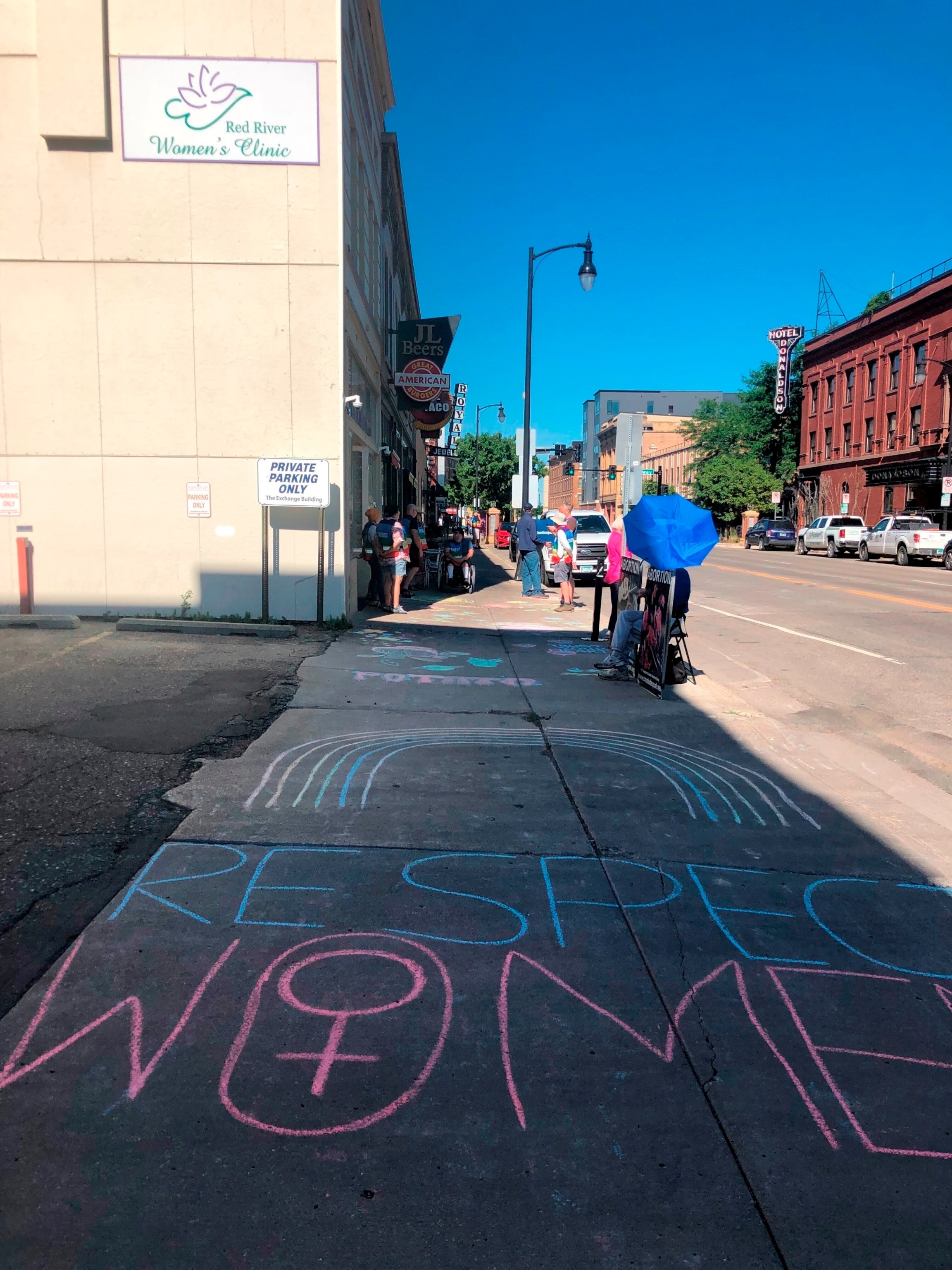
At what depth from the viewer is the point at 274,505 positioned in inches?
473

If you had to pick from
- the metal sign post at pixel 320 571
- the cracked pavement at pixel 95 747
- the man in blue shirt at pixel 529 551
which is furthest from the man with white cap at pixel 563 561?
the cracked pavement at pixel 95 747

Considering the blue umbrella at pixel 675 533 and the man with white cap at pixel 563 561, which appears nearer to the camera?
the blue umbrella at pixel 675 533

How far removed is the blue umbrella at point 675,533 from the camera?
8453 millimetres

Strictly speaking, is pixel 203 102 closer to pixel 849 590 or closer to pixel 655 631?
pixel 655 631

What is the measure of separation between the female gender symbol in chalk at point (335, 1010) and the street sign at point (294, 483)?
9.06 m

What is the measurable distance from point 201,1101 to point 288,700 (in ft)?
17.3

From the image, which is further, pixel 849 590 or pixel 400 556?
pixel 849 590

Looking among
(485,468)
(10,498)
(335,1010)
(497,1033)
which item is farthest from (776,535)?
(335,1010)

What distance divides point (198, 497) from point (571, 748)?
764 centimetres

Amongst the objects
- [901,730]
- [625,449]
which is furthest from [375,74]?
[625,449]

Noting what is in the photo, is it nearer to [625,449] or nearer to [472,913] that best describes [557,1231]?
[472,913]

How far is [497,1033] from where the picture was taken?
9.75 feet

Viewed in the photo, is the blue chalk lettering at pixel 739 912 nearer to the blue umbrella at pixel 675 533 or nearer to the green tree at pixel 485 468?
the blue umbrella at pixel 675 533

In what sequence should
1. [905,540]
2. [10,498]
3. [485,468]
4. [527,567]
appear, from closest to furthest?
1. [10,498]
2. [527,567]
3. [905,540]
4. [485,468]
